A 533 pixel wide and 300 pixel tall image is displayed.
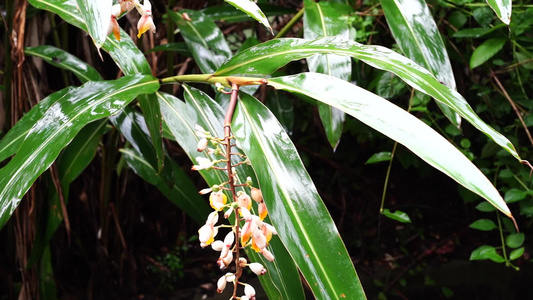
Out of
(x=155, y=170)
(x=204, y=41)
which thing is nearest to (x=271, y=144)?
(x=155, y=170)

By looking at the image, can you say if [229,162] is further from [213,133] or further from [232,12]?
[232,12]

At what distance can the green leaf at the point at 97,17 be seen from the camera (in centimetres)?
33

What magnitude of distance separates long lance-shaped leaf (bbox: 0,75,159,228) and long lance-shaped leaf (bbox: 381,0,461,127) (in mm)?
313

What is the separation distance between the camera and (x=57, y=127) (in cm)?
49

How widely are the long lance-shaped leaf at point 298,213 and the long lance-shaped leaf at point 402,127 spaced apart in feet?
0.16

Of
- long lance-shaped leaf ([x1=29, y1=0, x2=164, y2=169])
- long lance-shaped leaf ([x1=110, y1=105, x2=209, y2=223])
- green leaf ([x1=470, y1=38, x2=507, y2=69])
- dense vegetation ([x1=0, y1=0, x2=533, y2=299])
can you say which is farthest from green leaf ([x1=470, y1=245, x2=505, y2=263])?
long lance-shaped leaf ([x1=29, y1=0, x2=164, y2=169])

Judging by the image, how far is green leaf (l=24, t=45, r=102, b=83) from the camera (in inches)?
31.8

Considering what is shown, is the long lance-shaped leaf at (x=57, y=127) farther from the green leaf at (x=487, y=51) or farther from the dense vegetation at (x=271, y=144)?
the green leaf at (x=487, y=51)

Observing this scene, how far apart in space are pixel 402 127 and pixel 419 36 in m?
0.33

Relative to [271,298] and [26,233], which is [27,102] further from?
[271,298]

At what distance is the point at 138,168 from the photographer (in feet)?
3.27

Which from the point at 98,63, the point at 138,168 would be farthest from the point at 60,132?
the point at 98,63

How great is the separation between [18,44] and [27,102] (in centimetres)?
11

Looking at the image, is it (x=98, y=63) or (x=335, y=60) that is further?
(x=98, y=63)
